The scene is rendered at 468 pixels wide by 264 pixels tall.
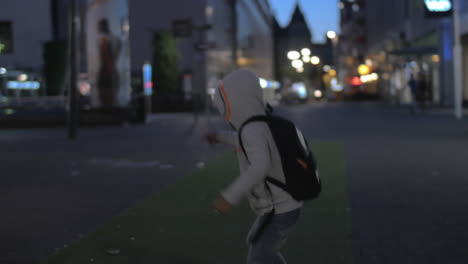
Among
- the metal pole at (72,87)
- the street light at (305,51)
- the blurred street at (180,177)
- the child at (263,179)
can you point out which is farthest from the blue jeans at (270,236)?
the street light at (305,51)

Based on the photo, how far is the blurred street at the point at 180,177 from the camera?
6.02 m

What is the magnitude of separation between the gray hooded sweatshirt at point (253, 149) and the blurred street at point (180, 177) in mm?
1937

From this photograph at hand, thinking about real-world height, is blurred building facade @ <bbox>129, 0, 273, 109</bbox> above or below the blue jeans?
above

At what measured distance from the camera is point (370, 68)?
9244cm

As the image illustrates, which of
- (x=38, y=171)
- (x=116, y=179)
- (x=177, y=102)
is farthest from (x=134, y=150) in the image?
(x=177, y=102)

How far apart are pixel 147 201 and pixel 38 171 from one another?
160 inches

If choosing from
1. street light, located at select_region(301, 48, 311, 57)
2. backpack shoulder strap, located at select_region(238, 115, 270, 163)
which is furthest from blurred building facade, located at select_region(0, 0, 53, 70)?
backpack shoulder strap, located at select_region(238, 115, 270, 163)

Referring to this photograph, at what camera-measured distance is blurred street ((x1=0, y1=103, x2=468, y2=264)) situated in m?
6.02

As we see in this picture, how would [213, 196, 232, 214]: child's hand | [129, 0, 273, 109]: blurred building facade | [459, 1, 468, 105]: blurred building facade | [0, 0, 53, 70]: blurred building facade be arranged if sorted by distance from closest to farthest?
[213, 196, 232, 214]: child's hand
[459, 1, 468, 105]: blurred building facade
[0, 0, 53, 70]: blurred building facade
[129, 0, 273, 109]: blurred building facade

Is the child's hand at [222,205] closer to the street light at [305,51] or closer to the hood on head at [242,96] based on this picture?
the hood on head at [242,96]

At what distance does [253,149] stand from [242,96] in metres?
0.29

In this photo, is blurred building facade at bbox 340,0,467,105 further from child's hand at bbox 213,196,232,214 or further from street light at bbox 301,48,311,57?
child's hand at bbox 213,196,232,214

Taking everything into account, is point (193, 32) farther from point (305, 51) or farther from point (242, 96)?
point (242, 96)

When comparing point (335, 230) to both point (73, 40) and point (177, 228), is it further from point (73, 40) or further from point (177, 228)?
point (73, 40)
